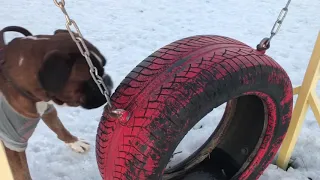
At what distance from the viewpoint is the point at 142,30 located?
17.7ft

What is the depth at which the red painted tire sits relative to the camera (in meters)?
1.74

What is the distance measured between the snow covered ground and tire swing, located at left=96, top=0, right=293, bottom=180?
101 centimetres

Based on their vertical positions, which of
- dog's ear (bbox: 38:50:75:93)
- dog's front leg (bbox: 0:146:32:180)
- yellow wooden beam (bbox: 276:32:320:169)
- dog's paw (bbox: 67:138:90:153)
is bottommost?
dog's paw (bbox: 67:138:90:153)

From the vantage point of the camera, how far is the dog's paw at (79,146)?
10.2 ft

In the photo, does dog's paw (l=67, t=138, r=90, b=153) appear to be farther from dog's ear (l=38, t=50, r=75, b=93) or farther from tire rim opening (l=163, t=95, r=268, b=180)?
dog's ear (l=38, t=50, r=75, b=93)

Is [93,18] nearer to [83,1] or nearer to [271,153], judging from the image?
[83,1]

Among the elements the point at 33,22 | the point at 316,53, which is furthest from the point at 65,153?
the point at 33,22

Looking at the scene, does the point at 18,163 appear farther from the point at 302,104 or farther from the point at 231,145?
the point at 302,104

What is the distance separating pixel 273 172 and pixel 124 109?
1409 millimetres

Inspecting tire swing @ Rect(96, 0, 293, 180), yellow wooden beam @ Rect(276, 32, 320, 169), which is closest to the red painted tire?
tire swing @ Rect(96, 0, 293, 180)

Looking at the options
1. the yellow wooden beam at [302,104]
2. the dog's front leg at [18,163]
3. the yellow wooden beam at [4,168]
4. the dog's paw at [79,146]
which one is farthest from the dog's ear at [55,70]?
the yellow wooden beam at [302,104]

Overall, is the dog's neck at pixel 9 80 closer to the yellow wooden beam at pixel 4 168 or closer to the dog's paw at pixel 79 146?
the yellow wooden beam at pixel 4 168

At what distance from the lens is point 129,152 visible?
178cm

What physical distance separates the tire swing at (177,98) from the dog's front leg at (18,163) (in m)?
0.74
